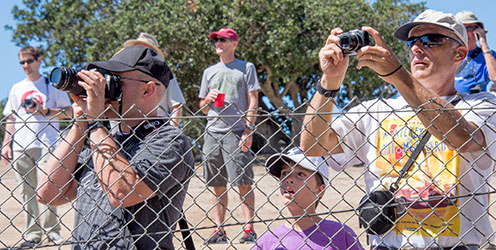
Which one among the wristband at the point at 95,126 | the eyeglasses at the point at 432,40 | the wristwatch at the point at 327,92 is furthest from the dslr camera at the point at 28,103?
the eyeglasses at the point at 432,40

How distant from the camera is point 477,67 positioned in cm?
457

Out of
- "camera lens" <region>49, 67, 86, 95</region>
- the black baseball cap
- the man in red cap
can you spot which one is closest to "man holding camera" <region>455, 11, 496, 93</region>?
the man in red cap

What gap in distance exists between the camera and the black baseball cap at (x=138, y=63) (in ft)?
7.75

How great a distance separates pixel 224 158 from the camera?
5090 mm

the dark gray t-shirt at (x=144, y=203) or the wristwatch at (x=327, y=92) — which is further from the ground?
the wristwatch at (x=327, y=92)

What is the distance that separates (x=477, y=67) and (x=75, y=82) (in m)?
3.62

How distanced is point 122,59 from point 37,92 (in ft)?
10.9

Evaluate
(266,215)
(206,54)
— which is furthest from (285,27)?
(266,215)

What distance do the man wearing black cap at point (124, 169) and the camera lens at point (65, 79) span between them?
0.05 m

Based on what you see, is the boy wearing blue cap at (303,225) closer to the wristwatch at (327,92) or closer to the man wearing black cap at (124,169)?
the wristwatch at (327,92)

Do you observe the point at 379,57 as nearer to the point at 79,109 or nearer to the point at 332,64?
the point at 332,64

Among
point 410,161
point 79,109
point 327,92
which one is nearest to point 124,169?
point 79,109

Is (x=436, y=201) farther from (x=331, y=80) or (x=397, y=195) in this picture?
(x=331, y=80)

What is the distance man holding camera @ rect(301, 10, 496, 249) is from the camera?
2.16 metres
